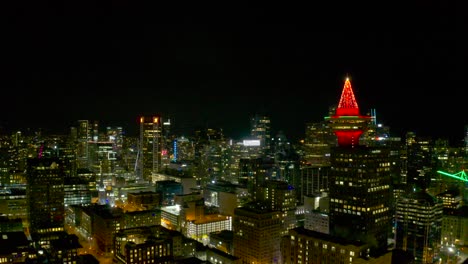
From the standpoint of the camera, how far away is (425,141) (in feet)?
273

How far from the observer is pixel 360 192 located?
42.6m

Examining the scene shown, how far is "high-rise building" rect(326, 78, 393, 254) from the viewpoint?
42.4 meters

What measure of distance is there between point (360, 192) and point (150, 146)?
57.8 metres

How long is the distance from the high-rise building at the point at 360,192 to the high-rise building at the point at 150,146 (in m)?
53.4

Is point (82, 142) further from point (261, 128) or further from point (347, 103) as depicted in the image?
point (347, 103)

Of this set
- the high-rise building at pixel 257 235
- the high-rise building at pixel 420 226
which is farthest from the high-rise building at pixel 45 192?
the high-rise building at pixel 420 226

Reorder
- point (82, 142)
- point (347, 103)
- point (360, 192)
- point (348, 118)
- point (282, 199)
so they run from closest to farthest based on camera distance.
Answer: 1. point (360, 192)
2. point (348, 118)
3. point (347, 103)
4. point (282, 199)
5. point (82, 142)

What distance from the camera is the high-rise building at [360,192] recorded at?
42.4m

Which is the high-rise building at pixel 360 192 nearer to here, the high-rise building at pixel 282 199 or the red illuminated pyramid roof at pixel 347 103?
the red illuminated pyramid roof at pixel 347 103

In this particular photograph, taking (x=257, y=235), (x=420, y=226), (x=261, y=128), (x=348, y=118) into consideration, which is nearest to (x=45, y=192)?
(x=257, y=235)

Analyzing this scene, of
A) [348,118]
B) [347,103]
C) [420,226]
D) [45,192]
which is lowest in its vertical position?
[420,226]

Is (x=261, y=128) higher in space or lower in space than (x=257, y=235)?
higher

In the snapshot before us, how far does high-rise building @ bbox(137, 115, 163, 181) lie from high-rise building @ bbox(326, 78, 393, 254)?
53.4 metres

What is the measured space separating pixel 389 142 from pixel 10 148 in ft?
246
